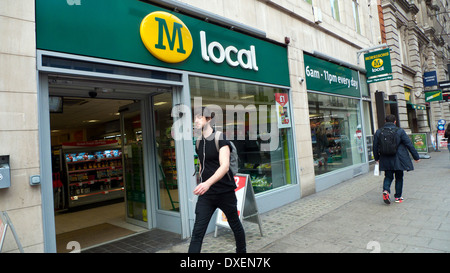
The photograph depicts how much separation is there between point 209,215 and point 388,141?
14.1 ft

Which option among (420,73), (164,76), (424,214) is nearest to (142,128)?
(164,76)

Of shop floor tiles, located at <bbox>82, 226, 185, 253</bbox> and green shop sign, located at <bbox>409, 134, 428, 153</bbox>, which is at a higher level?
green shop sign, located at <bbox>409, 134, 428, 153</bbox>

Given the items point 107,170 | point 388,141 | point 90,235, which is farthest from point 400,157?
point 107,170

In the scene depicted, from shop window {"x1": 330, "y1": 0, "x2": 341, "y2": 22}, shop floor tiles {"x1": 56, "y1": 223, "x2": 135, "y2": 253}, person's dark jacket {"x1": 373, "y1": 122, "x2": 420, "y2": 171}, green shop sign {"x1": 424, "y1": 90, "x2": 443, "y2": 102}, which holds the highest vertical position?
shop window {"x1": 330, "y1": 0, "x2": 341, "y2": 22}

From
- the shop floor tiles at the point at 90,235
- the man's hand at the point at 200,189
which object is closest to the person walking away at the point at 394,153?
the man's hand at the point at 200,189

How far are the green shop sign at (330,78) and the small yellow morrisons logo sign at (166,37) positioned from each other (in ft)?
14.5

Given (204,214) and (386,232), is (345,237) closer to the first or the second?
(386,232)

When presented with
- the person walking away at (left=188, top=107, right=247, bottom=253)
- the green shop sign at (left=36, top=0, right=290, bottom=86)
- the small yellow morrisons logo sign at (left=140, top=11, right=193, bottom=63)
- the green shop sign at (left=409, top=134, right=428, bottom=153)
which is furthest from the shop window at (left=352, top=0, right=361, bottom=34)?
the person walking away at (left=188, top=107, right=247, bottom=253)

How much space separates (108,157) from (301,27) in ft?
25.1

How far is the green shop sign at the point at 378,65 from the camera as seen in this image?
10.6 metres

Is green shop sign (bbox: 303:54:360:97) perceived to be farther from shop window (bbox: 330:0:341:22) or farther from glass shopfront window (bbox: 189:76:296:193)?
shop window (bbox: 330:0:341:22)

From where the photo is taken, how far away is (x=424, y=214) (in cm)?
477

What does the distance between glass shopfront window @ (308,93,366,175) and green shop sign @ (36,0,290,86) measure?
3.10m

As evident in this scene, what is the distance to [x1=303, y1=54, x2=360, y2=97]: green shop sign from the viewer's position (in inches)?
322
